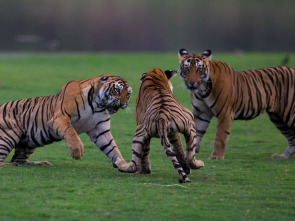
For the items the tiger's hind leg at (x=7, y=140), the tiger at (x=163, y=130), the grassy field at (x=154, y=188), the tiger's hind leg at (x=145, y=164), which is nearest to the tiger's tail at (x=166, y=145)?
the tiger at (x=163, y=130)

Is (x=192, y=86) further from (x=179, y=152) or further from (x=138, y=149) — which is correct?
(x=138, y=149)

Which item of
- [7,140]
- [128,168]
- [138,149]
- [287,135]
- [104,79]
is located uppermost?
[104,79]

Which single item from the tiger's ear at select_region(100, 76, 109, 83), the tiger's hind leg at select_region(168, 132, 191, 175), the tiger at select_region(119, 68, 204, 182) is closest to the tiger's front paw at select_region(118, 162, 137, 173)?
the tiger at select_region(119, 68, 204, 182)

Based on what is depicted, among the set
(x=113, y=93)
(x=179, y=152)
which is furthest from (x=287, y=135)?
(x=113, y=93)

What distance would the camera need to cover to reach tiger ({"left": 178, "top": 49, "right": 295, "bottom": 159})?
8.91 m

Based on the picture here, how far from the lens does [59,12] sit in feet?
132

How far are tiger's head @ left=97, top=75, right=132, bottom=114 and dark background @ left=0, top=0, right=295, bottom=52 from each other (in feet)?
76.0

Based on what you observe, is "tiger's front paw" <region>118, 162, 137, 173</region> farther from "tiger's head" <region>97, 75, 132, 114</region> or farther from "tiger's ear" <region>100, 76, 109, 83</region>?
"tiger's ear" <region>100, 76, 109, 83</region>

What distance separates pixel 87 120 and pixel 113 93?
44cm

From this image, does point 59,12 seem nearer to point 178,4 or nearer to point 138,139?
point 178,4

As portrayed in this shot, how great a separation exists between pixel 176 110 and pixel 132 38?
29526 millimetres

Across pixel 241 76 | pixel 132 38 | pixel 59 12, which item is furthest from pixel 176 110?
pixel 59 12

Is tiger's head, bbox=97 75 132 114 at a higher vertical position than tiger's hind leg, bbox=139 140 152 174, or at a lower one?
higher

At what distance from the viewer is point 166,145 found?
673 centimetres
